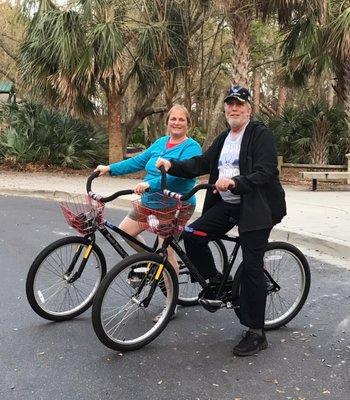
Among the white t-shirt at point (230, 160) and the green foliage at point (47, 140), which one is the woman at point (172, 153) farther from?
the green foliage at point (47, 140)

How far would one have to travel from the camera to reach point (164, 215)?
376 cm

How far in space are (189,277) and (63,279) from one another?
1.01m

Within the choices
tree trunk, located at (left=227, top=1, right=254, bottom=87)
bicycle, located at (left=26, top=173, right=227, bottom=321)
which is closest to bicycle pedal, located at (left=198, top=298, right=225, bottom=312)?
bicycle, located at (left=26, top=173, right=227, bottom=321)

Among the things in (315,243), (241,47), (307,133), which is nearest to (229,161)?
(315,243)

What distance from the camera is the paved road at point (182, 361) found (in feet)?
10.6

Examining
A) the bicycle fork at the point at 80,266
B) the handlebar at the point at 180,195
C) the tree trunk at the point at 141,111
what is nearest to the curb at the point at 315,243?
the handlebar at the point at 180,195

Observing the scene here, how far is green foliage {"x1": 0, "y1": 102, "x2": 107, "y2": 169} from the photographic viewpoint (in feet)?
53.7

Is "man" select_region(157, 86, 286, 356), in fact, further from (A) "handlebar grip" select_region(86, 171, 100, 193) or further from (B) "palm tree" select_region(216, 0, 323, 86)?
(B) "palm tree" select_region(216, 0, 323, 86)

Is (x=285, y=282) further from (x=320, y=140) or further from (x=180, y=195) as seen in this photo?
(x=320, y=140)

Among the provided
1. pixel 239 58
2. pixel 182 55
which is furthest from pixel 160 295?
pixel 182 55

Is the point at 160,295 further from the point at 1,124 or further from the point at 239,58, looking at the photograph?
the point at 1,124

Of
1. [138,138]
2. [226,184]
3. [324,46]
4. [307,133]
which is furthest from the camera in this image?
[138,138]

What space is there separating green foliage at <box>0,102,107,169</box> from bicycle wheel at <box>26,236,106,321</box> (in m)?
12.1

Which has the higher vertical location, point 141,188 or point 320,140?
point 320,140
